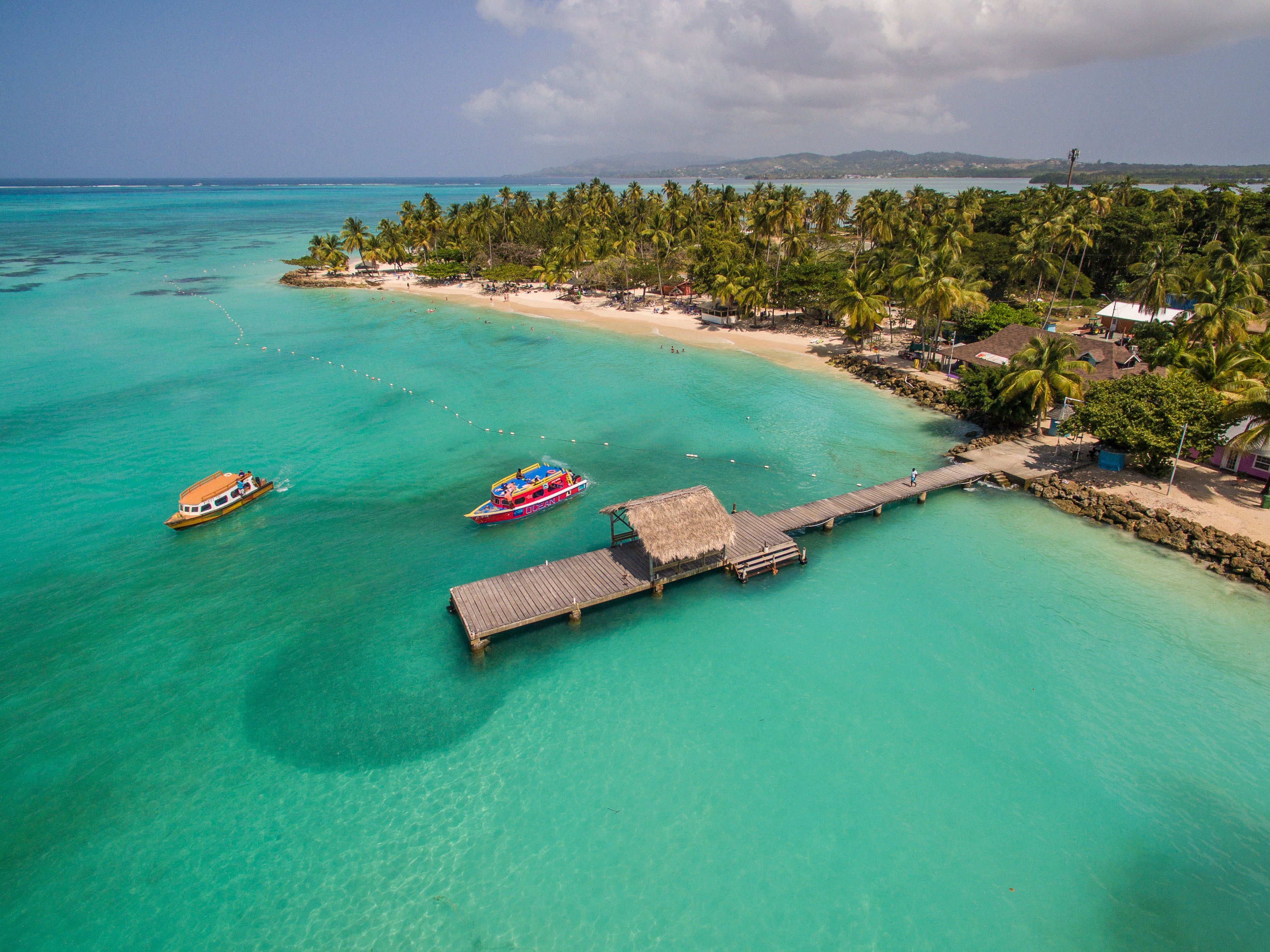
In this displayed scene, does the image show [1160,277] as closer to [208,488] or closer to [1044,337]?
[1044,337]

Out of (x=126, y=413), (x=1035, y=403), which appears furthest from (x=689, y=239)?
(x=126, y=413)

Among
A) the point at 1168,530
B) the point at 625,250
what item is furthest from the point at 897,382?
the point at 625,250

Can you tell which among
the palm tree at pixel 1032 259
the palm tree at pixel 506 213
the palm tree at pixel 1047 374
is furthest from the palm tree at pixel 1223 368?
the palm tree at pixel 506 213

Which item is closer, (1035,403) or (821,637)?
(821,637)

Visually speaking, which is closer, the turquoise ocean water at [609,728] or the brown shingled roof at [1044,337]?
the turquoise ocean water at [609,728]

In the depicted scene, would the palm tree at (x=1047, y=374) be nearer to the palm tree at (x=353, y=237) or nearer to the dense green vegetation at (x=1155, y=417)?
the dense green vegetation at (x=1155, y=417)

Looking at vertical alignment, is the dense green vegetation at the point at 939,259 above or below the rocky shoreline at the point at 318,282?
above

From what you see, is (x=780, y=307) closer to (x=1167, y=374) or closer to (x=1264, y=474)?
(x=1167, y=374)
